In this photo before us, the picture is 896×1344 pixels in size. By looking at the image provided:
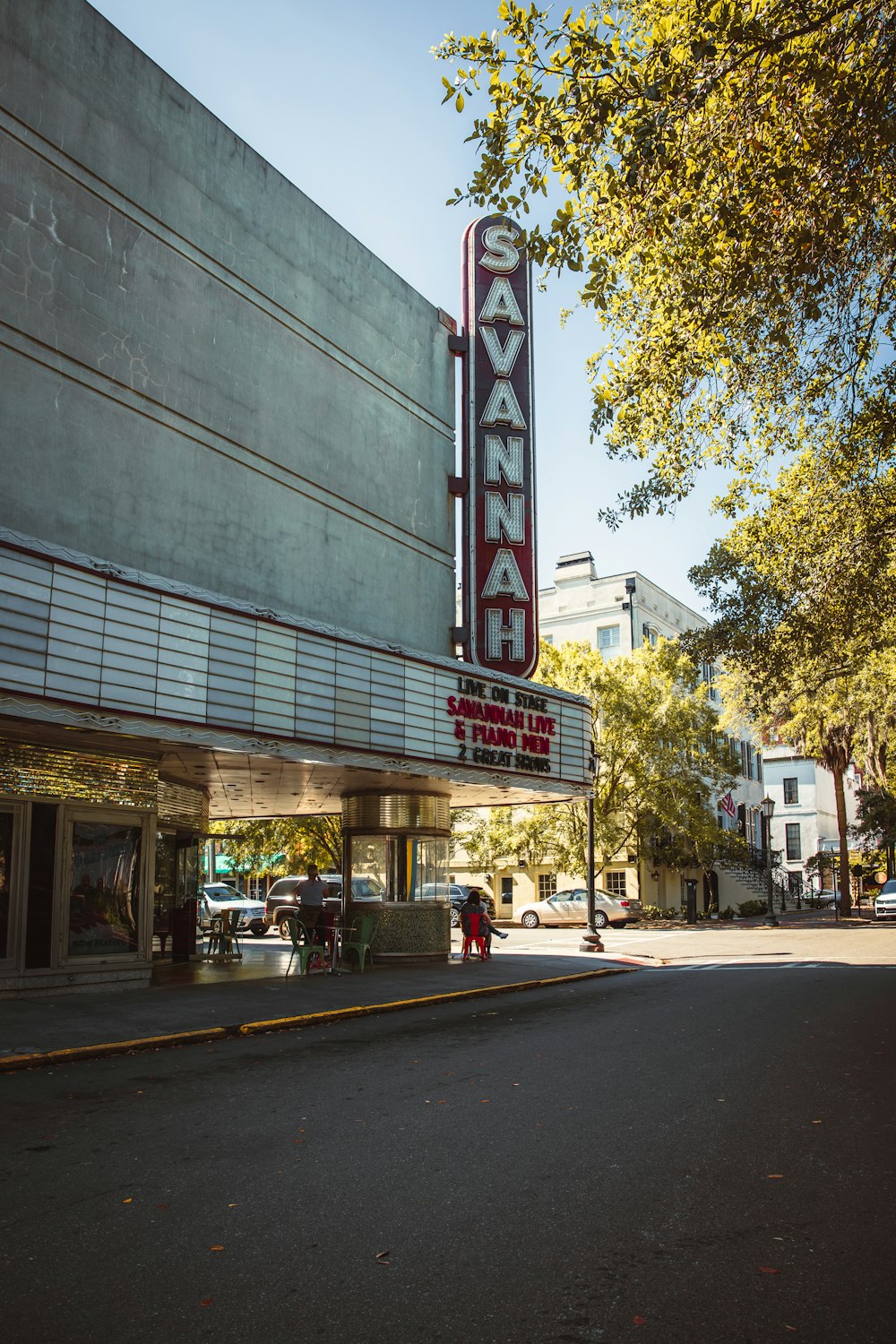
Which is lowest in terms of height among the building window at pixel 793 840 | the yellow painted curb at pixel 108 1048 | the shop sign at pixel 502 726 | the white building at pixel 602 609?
the yellow painted curb at pixel 108 1048

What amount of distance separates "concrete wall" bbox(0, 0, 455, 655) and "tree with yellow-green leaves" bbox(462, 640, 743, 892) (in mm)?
18833

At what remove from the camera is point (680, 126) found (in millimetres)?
9773

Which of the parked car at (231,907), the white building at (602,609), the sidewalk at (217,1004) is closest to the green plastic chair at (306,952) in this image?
Answer: the sidewalk at (217,1004)

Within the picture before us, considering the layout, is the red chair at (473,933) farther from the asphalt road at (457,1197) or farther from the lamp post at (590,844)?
the asphalt road at (457,1197)

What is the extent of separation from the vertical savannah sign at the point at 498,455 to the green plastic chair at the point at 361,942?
5493 millimetres

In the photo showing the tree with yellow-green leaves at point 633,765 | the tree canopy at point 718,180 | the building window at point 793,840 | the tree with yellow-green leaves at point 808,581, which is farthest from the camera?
the building window at point 793,840

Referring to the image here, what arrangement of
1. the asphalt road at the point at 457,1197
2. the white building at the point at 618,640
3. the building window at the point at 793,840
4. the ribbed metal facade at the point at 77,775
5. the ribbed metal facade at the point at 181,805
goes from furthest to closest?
the building window at the point at 793,840 < the white building at the point at 618,640 < the ribbed metal facade at the point at 181,805 < the ribbed metal facade at the point at 77,775 < the asphalt road at the point at 457,1197

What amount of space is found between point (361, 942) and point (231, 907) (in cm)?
1637

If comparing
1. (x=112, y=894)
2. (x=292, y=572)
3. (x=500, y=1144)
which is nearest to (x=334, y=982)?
(x=112, y=894)

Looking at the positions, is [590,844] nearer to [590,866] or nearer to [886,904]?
[590,866]

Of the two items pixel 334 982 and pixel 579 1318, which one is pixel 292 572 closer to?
pixel 334 982

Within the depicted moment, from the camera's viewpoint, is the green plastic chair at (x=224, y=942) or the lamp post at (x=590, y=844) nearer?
the green plastic chair at (x=224, y=942)

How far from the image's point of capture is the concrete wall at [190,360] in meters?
13.0

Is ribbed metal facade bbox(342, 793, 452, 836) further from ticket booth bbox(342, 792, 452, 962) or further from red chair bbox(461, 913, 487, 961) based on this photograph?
red chair bbox(461, 913, 487, 961)
